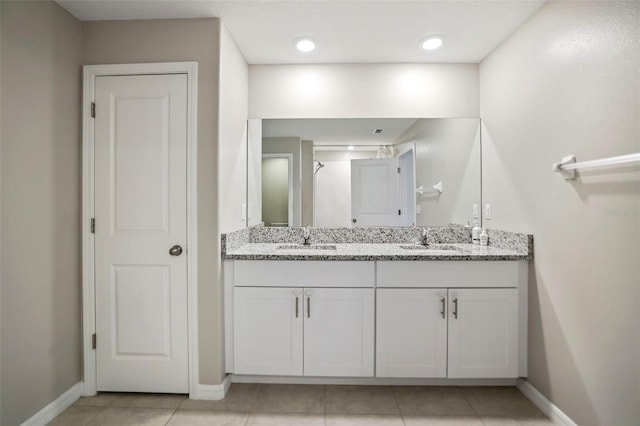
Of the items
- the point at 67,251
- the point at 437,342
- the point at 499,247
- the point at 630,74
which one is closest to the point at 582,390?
the point at 437,342

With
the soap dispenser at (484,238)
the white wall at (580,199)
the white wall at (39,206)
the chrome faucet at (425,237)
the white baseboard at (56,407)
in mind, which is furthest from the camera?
the chrome faucet at (425,237)

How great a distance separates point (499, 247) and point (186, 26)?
8.05ft

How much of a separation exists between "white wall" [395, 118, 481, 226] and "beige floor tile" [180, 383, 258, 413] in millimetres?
1690

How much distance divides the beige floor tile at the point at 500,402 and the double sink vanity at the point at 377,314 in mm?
94

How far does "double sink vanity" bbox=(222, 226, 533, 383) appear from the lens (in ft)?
6.66

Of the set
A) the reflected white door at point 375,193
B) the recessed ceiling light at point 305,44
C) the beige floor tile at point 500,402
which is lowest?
the beige floor tile at point 500,402

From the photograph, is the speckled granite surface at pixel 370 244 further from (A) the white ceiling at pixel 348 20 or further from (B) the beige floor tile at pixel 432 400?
(A) the white ceiling at pixel 348 20

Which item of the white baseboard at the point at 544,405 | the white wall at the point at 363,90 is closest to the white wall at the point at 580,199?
the white baseboard at the point at 544,405

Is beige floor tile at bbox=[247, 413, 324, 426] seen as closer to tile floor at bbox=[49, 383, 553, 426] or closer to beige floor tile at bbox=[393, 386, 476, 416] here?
tile floor at bbox=[49, 383, 553, 426]

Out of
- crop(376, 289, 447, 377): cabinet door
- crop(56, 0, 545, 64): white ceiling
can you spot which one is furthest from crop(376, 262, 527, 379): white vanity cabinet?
crop(56, 0, 545, 64): white ceiling

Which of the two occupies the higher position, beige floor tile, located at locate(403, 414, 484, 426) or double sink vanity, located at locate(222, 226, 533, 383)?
double sink vanity, located at locate(222, 226, 533, 383)

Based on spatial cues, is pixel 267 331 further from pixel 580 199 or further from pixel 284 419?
pixel 580 199

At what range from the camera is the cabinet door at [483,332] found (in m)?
2.03

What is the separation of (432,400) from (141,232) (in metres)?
2.02
